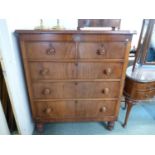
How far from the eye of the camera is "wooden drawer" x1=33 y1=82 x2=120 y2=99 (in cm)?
133

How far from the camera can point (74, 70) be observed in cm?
126

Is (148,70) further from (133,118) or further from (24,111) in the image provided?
(24,111)

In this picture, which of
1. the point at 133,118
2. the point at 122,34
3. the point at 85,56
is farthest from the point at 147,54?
the point at 133,118

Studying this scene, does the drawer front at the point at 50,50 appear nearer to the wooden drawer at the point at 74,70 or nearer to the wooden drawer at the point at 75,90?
the wooden drawer at the point at 74,70

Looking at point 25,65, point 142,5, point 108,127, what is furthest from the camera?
point 108,127

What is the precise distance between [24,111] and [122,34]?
1122 millimetres

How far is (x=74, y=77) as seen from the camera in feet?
4.25

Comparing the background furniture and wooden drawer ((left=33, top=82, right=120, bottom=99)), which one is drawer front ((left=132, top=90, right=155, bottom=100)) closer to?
the background furniture

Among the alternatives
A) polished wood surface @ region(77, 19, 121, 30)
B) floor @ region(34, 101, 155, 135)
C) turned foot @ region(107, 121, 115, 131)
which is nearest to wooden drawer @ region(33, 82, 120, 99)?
turned foot @ region(107, 121, 115, 131)

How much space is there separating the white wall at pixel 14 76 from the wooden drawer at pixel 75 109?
0.47 ft

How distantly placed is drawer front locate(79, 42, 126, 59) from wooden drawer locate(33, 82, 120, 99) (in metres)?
0.27

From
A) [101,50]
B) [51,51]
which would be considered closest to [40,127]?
[51,51]

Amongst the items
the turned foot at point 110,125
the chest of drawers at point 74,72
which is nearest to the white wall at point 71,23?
the chest of drawers at point 74,72
